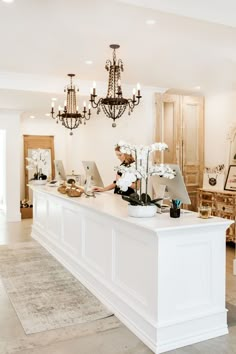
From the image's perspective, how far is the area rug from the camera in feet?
10.5

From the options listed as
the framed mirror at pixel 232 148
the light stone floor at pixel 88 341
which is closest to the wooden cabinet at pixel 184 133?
the framed mirror at pixel 232 148

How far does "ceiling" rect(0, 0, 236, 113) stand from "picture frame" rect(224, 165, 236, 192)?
4.79 ft

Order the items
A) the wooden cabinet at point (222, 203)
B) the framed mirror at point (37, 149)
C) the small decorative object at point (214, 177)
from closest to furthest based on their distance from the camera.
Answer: the wooden cabinet at point (222, 203) < the small decorative object at point (214, 177) < the framed mirror at point (37, 149)

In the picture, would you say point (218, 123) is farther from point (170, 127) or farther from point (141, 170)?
point (141, 170)

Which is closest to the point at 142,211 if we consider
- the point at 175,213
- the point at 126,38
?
the point at 175,213

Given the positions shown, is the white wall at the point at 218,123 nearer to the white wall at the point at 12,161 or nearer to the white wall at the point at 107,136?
the white wall at the point at 107,136

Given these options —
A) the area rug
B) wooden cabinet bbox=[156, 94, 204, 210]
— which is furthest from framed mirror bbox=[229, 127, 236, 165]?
the area rug

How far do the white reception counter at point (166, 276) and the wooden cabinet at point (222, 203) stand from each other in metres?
2.79

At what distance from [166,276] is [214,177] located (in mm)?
4019

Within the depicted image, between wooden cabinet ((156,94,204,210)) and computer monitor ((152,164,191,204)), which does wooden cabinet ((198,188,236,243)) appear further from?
computer monitor ((152,164,191,204))

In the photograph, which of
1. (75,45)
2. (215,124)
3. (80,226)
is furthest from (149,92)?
(80,226)

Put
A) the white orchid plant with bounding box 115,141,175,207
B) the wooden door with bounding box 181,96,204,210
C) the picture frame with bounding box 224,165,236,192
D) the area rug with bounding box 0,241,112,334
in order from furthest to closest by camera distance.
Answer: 1. the wooden door with bounding box 181,96,204,210
2. the picture frame with bounding box 224,165,236,192
3. the area rug with bounding box 0,241,112,334
4. the white orchid plant with bounding box 115,141,175,207

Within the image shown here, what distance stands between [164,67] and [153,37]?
1.35 m

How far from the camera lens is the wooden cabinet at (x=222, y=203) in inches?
227
